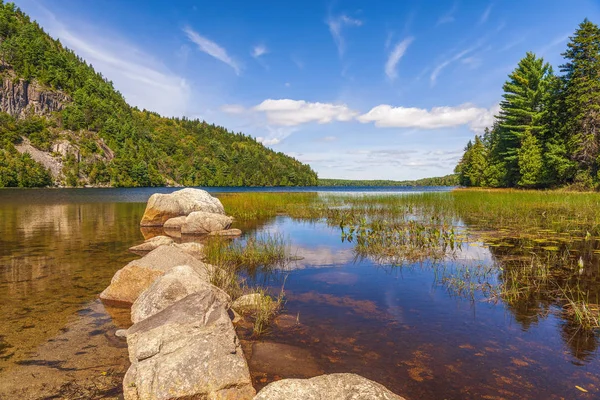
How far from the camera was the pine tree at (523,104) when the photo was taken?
146 feet

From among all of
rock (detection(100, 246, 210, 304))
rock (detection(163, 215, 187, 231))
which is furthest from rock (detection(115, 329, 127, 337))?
rock (detection(163, 215, 187, 231))

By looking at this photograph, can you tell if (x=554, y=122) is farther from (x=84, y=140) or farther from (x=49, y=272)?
(x=84, y=140)

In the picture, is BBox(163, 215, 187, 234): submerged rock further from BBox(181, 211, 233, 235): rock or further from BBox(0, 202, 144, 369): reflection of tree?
BBox(0, 202, 144, 369): reflection of tree

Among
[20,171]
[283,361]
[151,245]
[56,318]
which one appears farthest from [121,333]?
[20,171]

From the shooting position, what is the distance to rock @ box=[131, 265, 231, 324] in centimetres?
622

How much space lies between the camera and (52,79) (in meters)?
147

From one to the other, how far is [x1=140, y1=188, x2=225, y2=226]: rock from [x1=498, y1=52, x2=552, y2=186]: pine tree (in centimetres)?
4094

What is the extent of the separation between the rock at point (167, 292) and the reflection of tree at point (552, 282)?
5.86 m

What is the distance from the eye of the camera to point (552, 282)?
325 inches

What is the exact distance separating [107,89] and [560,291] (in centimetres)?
21060

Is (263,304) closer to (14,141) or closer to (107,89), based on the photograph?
(14,141)

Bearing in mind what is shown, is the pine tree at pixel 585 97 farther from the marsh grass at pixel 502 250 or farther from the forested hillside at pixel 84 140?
the forested hillside at pixel 84 140

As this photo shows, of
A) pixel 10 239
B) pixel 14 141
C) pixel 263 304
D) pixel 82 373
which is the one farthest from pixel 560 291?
pixel 14 141

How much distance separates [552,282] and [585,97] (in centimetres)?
3688
